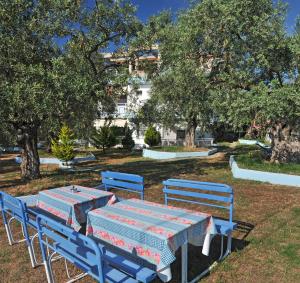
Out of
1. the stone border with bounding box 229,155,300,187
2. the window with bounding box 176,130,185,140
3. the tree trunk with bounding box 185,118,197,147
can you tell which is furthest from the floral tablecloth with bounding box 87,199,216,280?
the window with bounding box 176,130,185,140

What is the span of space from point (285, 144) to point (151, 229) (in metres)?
12.1

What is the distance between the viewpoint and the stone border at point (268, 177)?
440 inches

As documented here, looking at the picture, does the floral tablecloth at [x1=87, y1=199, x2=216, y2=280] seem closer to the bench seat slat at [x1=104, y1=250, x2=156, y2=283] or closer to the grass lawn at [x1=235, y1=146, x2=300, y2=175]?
the bench seat slat at [x1=104, y1=250, x2=156, y2=283]

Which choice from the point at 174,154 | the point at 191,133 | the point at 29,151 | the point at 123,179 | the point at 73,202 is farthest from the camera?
the point at 191,133

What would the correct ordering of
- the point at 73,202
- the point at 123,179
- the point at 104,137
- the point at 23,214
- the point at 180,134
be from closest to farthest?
the point at 23,214 < the point at 73,202 < the point at 123,179 < the point at 104,137 < the point at 180,134

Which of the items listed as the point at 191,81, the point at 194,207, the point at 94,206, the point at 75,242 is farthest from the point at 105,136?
the point at 75,242

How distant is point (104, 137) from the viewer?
30.1 metres

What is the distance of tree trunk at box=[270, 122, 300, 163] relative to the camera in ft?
47.3

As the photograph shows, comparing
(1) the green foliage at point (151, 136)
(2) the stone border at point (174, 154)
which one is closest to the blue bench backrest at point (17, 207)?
(2) the stone border at point (174, 154)

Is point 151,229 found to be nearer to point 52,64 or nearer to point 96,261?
point 96,261

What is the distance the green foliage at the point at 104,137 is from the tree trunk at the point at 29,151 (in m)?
17.3

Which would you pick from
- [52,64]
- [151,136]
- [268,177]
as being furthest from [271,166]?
[151,136]

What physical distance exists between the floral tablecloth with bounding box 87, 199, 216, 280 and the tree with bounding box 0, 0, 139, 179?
574cm

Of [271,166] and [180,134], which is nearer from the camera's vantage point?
[271,166]
